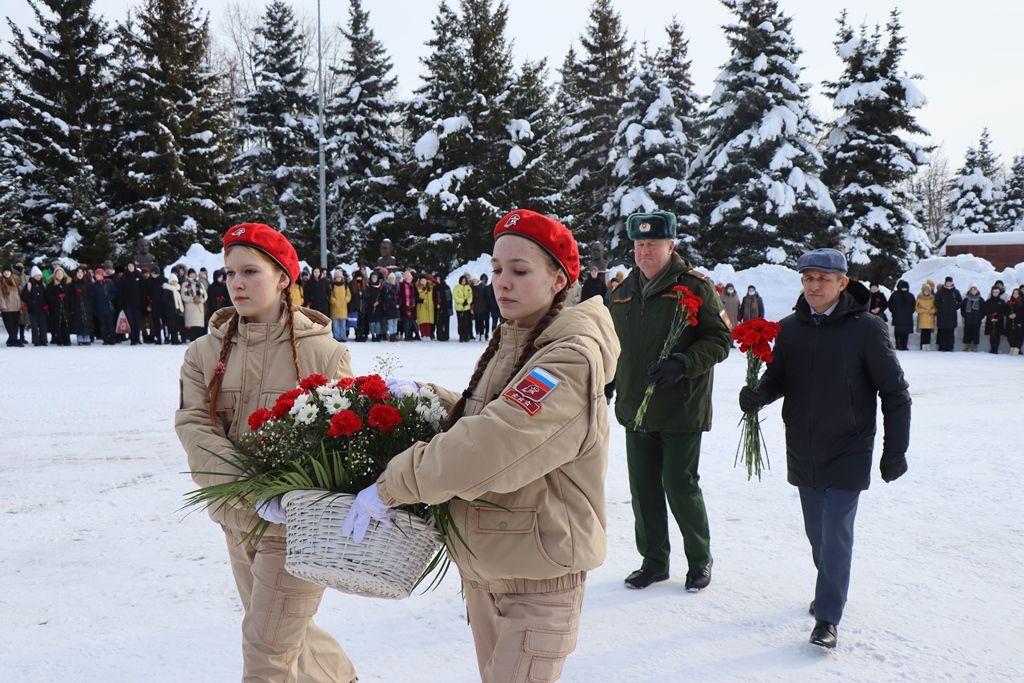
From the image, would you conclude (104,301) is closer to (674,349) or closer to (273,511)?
(674,349)

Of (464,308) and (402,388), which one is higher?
(464,308)

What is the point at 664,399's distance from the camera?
4.57m

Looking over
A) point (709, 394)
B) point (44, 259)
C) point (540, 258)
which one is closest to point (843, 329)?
point (709, 394)

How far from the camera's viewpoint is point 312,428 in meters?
2.38

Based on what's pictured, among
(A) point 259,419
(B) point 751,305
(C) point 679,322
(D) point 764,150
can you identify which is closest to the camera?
(A) point 259,419

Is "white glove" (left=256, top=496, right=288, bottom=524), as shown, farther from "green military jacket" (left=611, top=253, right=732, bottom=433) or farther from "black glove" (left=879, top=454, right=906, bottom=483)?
"black glove" (left=879, top=454, right=906, bottom=483)

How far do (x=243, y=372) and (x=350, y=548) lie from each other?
44.3 inches

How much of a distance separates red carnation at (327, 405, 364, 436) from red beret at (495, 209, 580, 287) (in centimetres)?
67

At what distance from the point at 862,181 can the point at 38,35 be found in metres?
31.5

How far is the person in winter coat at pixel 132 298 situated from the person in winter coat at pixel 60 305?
1.11m

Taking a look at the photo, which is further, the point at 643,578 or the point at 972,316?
the point at 972,316

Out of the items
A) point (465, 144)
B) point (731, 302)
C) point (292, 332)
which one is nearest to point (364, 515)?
point (292, 332)

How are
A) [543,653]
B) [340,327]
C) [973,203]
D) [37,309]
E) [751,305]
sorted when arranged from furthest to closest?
[973,203] < [751,305] < [340,327] < [37,309] < [543,653]

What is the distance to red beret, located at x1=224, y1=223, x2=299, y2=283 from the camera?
2.96 metres
